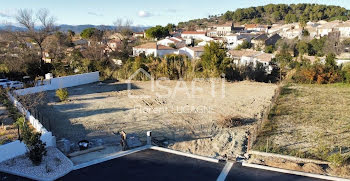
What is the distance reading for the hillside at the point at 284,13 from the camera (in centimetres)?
7281

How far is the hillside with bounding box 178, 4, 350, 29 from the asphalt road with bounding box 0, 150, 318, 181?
73.3m

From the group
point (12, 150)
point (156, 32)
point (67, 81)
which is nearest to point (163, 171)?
point (12, 150)

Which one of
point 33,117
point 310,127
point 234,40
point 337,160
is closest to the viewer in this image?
point 337,160

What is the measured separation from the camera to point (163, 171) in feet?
20.6

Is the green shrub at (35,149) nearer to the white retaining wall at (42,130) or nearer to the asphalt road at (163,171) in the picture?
the asphalt road at (163,171)

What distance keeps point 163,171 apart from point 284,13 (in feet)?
297

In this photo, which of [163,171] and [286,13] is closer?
[163,171]

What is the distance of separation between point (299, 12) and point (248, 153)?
85338 millimetres

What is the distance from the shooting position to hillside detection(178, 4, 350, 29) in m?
72.8

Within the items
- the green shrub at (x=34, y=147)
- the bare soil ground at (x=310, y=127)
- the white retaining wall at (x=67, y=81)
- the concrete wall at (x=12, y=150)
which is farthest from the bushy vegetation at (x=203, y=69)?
the green shrub at (x=34, y=147)

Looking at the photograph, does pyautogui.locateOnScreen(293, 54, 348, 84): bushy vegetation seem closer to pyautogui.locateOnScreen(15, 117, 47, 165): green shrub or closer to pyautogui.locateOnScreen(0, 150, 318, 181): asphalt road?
pyautogui.locateOnScreen(0, 150, 318, 181): asphalt road

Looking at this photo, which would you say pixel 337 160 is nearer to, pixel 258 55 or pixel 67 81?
pixel 67 81

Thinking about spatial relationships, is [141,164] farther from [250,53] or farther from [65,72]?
[250,53]

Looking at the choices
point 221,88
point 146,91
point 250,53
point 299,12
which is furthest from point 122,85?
point 299,12
